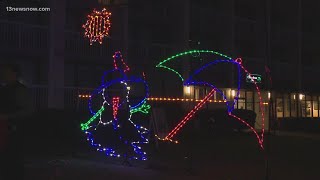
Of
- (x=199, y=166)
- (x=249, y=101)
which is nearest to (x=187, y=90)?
(x=249, y=101)

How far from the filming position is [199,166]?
55.8 ft

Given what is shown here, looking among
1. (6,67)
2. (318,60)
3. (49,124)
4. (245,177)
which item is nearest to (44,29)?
(49,124)

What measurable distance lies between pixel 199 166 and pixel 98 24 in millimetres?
9970

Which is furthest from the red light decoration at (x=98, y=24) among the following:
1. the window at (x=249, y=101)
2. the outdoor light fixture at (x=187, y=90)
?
the window at (x=249, y=101)

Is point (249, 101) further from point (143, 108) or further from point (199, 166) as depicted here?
point (199, 166)

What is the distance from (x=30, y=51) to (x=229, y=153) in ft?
35.8

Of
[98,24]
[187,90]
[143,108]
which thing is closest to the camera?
[143,108]

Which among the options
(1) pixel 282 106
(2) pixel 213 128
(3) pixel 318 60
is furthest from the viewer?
(3) pixel 318 60

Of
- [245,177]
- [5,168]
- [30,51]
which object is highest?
[30,51]

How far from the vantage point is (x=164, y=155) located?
20344 millimetres

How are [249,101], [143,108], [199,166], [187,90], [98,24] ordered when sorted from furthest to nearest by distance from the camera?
[249,101]
[187,90]
[98,24]
[143,108]
[199,166]

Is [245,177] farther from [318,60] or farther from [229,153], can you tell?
[318,60]

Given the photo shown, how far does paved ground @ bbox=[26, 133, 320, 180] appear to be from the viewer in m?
14.5

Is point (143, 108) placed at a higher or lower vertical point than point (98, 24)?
lower
